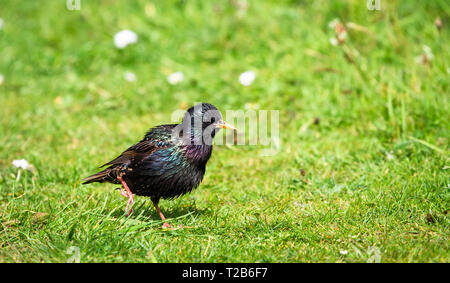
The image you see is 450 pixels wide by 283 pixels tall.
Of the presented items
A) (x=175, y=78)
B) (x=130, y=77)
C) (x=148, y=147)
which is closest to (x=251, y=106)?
(x=175, y=78)

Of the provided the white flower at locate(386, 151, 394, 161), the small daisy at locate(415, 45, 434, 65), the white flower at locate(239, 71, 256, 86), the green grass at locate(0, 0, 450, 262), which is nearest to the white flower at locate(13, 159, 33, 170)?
the green grass at locate(0, 0, 450, 262)

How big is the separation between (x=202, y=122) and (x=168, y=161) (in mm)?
418

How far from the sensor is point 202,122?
4.25 m

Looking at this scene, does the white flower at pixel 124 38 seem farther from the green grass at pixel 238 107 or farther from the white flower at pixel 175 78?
the white flower at pixel 175 78

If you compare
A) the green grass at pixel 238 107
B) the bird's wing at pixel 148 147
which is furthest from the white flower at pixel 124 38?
the bird's wing at pixel 148 147

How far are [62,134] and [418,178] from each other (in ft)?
13.0

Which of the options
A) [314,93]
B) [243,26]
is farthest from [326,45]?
[243,26]

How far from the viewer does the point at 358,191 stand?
4.56 m

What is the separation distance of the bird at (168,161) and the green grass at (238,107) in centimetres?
24

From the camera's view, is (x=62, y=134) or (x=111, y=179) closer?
(x=111, y=179)

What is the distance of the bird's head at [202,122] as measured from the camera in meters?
4.23

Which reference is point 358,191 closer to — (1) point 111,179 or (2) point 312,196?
(2) point 312,196
